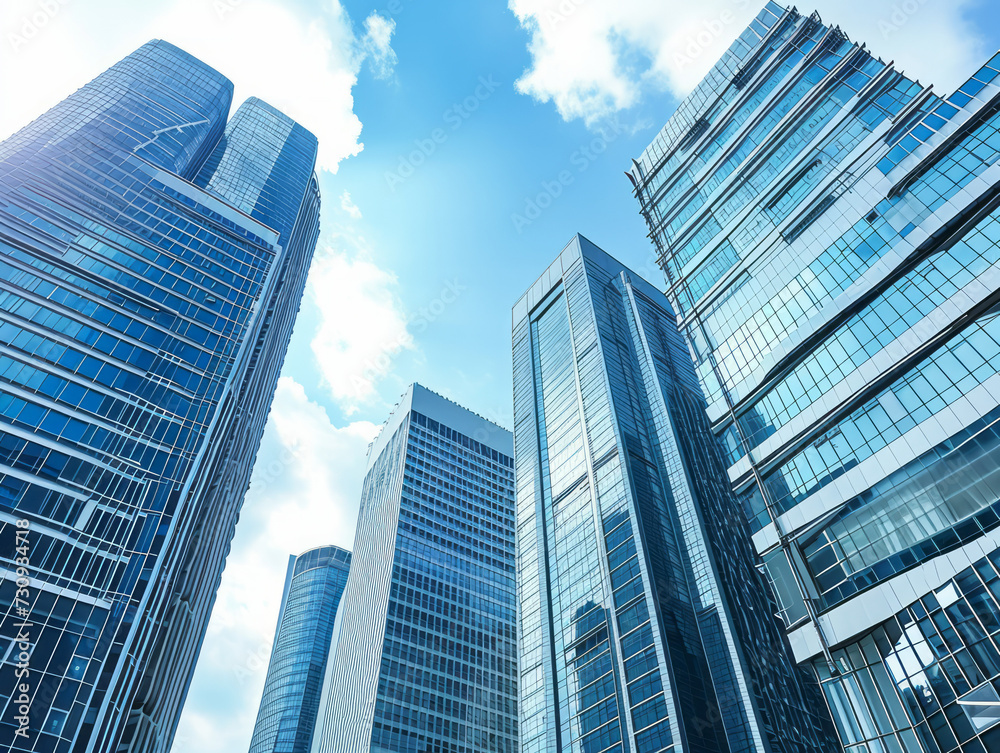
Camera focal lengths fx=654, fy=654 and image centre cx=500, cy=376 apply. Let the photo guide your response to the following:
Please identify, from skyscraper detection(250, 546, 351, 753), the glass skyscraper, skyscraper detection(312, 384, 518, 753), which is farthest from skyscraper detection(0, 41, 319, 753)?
skyscraper detection(250, 546, 351, 753)

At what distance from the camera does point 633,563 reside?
62.9 m

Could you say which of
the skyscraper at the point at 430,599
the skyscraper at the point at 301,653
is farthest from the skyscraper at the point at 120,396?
the skyscraper at the point at 301,653

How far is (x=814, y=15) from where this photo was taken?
63.2 m

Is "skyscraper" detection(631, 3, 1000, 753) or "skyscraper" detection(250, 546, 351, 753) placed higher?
"skyscraper" detection(250, 546, 351, 753)

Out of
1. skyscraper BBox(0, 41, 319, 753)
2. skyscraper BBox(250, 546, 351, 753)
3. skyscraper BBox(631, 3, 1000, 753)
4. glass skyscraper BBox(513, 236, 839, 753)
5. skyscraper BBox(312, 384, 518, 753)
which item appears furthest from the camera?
skyscraper BBox(250, 546, 351, 753)

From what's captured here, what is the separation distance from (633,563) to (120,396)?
1913 inches

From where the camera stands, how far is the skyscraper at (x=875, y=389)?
28.4m

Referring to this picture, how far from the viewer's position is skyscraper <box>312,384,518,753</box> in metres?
89.1

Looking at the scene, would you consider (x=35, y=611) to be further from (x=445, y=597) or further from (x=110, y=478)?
→ (x=445, y=597)

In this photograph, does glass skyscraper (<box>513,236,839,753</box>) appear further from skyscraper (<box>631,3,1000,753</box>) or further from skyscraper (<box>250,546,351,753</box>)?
skyscraper (<box>250,546,351,753</box>)

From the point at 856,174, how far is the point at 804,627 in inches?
1285

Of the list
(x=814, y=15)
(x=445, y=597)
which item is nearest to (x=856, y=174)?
(x=814, y=15)

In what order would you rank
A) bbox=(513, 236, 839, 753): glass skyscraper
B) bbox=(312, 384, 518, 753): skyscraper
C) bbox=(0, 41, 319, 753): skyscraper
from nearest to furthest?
bbox=(0, 41, 319, 753): skyscraper → bbox=(513, 236, 839, 753): glass skyscraper → bbox=(312, 384, 518, 753): skyscraper

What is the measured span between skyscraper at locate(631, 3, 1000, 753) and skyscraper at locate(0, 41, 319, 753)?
147 feet
